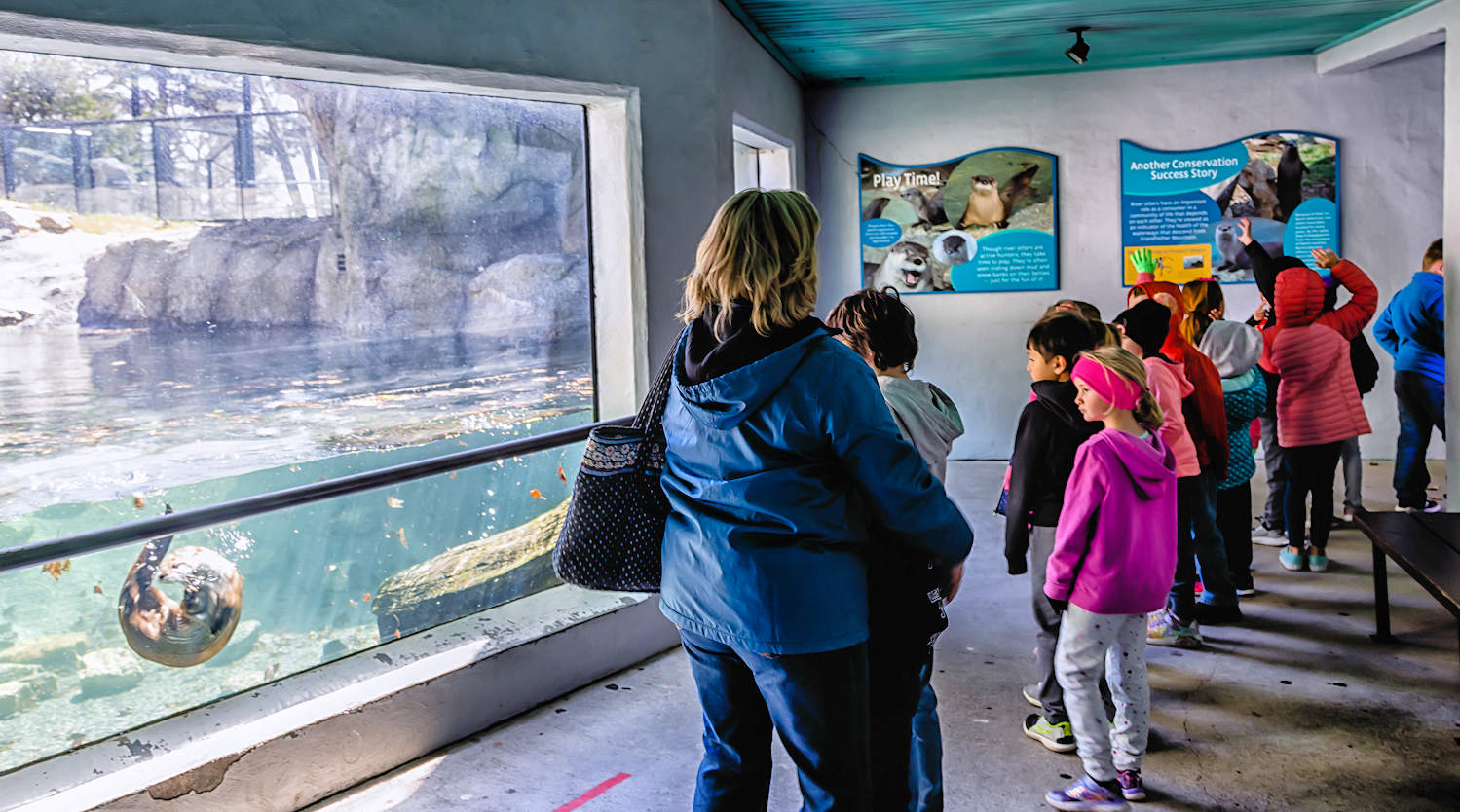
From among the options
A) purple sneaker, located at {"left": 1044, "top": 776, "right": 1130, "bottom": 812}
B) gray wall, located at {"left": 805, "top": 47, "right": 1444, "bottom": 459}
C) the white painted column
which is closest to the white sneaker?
the white painted column

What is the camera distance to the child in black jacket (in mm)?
3031

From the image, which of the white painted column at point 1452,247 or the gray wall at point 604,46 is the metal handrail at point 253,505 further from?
the white painted column at point 1452,247

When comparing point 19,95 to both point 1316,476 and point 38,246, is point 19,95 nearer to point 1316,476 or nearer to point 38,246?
point 38,246

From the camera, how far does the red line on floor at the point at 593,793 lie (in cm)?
293

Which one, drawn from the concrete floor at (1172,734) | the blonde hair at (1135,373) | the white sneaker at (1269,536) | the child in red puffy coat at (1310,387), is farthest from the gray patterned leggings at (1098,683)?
the white sneaker at (1269,536)

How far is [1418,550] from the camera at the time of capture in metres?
3.45

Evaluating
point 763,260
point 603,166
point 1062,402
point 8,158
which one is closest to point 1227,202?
point 603,166

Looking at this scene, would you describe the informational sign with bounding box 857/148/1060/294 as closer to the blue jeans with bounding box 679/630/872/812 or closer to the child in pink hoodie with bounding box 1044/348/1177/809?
the child in pink hoodie with bounding box 1044/348/1177/809

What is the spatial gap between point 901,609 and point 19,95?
260 cm

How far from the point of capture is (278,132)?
3.48 m

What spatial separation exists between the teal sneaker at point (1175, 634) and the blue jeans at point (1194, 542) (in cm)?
3

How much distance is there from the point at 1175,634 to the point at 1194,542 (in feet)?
1.24

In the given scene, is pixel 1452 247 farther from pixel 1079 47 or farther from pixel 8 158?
pixel 8 158

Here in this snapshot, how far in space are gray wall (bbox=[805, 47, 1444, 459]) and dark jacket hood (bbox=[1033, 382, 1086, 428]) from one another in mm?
4907
